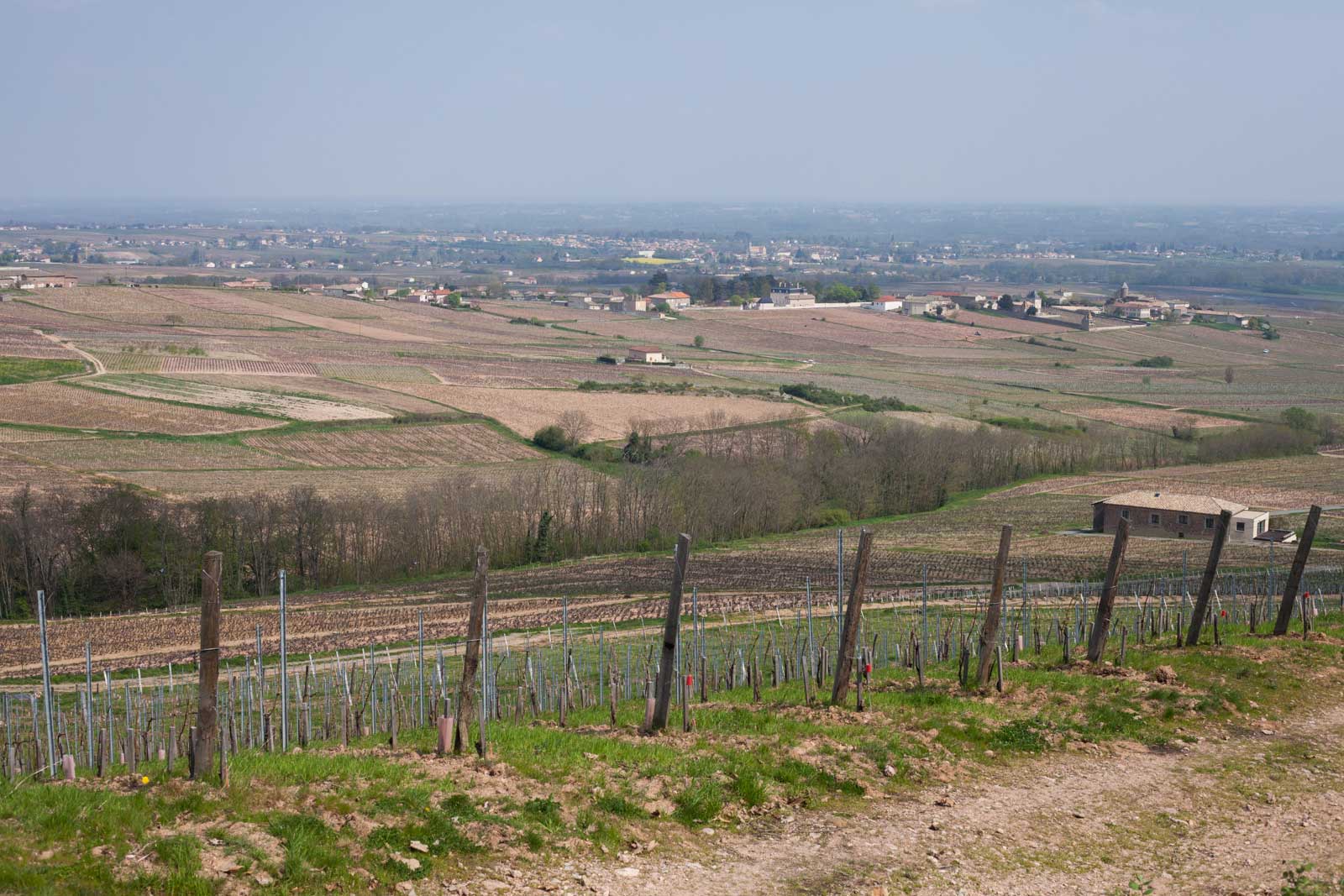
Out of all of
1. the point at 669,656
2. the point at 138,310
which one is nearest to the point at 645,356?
the point at 138,310

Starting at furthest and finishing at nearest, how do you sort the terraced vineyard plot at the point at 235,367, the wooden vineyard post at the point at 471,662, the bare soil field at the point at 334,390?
the terraced vineyard plot at the point at 235,367
the bare soil field at the point at 334,390
the wooden vineyard post at the point at 471,662

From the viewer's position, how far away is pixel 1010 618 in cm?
2819

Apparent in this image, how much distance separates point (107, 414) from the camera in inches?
2630

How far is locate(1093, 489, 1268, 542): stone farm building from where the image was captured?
162 feet

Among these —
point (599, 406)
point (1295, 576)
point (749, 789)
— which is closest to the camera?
point (749, 789)

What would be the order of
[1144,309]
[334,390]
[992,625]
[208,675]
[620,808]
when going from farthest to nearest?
[1144,309]
[334,390]
[992,625]
[620,808]
[208,675]

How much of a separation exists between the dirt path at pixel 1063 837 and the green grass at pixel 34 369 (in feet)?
239

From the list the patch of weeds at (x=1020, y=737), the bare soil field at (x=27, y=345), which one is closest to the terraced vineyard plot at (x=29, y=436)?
the bare soil field at (x=27, y=345)

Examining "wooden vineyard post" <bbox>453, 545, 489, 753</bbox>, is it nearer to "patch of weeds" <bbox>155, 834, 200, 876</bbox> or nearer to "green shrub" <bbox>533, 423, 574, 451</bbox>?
"patch of weeds" <bbox>155, 834, 200, 876</bbox>

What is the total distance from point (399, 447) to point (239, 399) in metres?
14.1

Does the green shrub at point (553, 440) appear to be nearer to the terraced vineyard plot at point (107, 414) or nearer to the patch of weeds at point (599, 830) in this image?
the terraced vineyard plot at point (107, 414)

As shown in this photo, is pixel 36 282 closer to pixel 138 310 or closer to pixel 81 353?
pixel 138 310

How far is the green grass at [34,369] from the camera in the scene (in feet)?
245

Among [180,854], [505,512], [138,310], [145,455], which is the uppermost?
[180,854]
